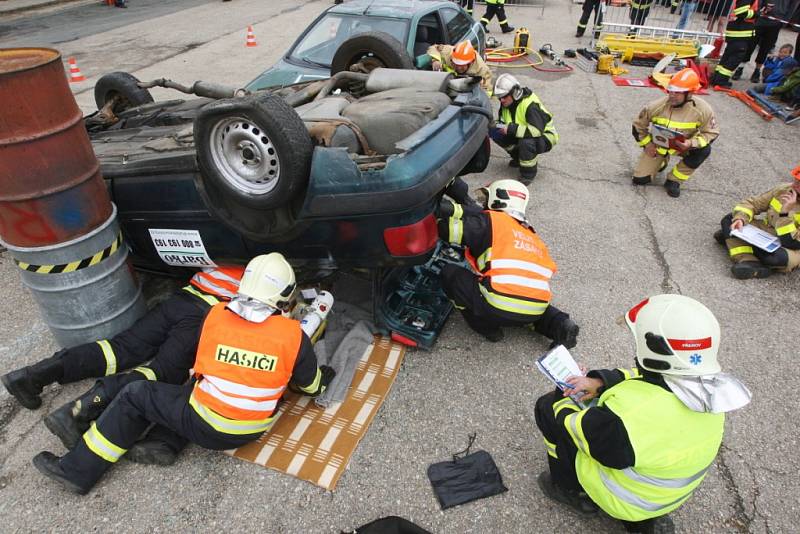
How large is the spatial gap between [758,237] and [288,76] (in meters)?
4.71

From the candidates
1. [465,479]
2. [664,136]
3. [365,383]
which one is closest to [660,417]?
[465,479]

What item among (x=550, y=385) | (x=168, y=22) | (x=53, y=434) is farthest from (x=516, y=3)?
(x=53, y=434)

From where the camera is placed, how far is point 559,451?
232 cm

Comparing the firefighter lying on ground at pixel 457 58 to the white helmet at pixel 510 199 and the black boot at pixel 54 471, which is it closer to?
the white helmet at pixel 510 199

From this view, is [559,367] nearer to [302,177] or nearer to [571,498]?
[571,498]

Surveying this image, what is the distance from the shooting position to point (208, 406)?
2.42 metres

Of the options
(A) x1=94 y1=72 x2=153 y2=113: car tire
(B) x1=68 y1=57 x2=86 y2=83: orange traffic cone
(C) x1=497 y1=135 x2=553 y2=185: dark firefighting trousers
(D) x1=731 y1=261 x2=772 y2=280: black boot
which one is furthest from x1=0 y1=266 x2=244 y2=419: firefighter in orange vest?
(B) x1=68 y1=57 x2=86 y2=83: orange traffic cone

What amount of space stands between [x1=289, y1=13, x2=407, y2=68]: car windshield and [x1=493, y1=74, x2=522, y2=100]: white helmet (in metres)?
1.19

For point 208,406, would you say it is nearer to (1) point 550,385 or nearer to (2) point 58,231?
(2) point 58,231

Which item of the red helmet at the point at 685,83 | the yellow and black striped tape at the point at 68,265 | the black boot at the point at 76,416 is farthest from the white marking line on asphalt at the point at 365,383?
the red helmet at the point at 685,83

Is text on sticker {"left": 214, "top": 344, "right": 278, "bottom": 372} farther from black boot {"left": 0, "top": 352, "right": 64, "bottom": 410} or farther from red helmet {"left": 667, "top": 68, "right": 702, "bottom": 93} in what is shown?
red helmet {"left": 667, "top": 68, "right": 702, "bottom": 93}

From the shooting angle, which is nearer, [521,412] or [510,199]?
[521,412]

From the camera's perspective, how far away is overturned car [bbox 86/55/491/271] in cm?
265

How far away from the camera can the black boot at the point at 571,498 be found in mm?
2381
